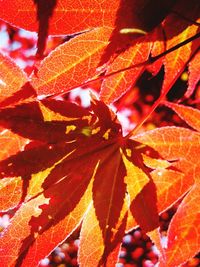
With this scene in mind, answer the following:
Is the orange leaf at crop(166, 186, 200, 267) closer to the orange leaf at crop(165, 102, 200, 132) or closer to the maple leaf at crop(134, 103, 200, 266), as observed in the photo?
the maple leaf at crop(134, 103, 200, 266)

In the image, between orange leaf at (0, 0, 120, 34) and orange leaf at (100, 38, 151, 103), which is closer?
Answer: orange leaf at (0, 0, 120, 34)

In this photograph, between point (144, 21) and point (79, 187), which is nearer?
point (144, 21)

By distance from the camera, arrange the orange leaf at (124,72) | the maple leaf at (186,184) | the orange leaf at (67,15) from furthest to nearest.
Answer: the maple leaf at (186,184) < the orange leaf at (124,72) < the orange leaf at (67,15)

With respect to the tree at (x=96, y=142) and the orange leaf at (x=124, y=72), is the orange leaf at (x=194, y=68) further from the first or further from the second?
the orange leaf at (x=124, y=72)

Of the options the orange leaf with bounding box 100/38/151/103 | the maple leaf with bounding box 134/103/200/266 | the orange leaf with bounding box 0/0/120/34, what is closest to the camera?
the orange leaf with bounding box 0/0/120/34

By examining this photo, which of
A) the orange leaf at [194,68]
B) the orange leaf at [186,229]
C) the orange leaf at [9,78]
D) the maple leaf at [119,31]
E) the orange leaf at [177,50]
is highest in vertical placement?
the orange leaf at [9,78]

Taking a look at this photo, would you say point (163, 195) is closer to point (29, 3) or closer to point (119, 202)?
point (119, 202)

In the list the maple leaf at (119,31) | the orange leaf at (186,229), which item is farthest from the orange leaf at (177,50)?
the orange leaf at (186,229)

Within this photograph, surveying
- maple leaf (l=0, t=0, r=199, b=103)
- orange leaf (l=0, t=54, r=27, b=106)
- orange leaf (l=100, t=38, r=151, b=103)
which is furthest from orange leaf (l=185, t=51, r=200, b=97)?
orange leaf (l=0, t=54, r=27, b=106)

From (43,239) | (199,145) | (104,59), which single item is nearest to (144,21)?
(104,59)
